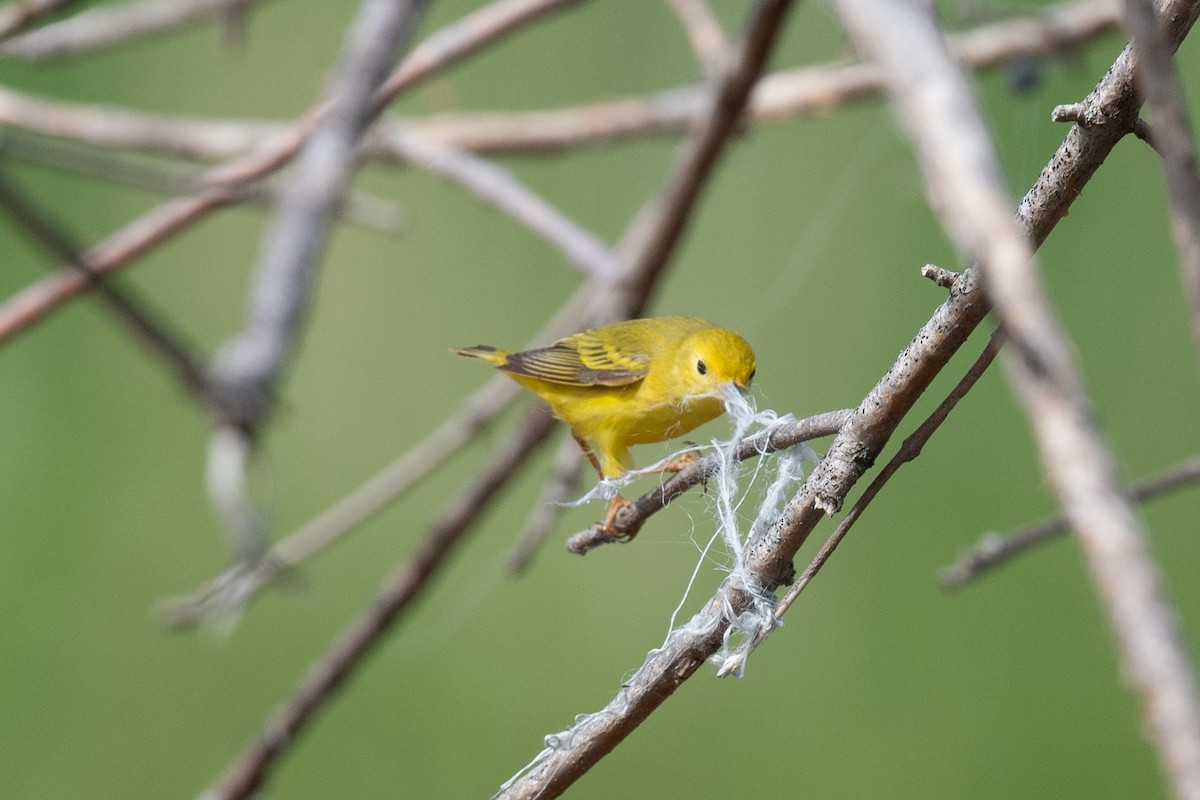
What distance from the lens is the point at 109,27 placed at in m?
1.93

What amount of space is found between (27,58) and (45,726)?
1.66 metres

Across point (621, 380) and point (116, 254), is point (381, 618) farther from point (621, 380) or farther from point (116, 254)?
point (116, 254)

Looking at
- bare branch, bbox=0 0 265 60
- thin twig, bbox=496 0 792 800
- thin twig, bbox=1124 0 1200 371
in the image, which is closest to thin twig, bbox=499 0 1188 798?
thin twig, bbox=496 0 792 800

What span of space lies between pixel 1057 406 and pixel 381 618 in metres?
1.59

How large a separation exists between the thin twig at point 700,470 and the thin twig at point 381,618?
0.71 metres

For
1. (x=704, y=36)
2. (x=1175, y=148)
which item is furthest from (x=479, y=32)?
(x=1175, y=148)

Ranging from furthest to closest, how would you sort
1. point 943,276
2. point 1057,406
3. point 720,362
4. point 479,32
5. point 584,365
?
point 584,365, point 720,362, point 479,32, point 943,276, point 1057,406

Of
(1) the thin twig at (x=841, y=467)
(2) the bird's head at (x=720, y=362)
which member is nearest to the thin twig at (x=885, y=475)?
(1) the thin twig at (x=841, y=467)

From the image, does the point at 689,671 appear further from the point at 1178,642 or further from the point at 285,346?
the point at 1178,642

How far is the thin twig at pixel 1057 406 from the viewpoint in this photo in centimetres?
24

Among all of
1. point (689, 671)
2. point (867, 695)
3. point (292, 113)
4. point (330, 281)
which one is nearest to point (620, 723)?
point (689, 671)

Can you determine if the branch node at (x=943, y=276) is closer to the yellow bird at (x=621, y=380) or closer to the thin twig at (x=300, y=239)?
the thin twig at (x=300, y=239)

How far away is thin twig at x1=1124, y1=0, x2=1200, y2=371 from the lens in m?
0.30

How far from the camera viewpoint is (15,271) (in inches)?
118
